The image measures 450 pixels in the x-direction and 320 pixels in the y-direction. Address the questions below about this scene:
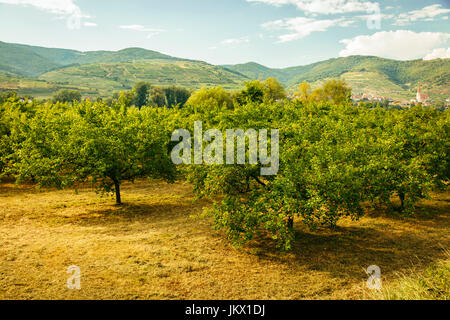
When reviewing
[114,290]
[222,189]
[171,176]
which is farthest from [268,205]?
[171,176]

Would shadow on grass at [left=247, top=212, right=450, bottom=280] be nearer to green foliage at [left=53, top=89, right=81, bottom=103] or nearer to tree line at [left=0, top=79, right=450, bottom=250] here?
tree line at [left=0, top=79, right=450, bottom=250]

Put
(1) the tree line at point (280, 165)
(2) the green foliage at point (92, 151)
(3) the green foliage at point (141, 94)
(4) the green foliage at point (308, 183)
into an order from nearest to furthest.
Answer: (4) the green foliage at point (308, 183), (1) the tree line at point (280, 165), (2) the green foliage at point (92, 151), (3) the green foliage at point (141, 94)

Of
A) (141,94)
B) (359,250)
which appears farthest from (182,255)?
(141,94)

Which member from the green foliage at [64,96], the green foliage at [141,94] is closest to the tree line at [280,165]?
the green foliage at [141,94]

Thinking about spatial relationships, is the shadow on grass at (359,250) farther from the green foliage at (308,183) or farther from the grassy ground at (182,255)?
Result: the green foliage at (308,183)

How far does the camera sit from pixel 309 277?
10945 millimetres

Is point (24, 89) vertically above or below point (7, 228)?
above

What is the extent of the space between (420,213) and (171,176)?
1708cm

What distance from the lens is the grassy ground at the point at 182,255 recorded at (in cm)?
985

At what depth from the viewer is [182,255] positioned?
41.2 ft

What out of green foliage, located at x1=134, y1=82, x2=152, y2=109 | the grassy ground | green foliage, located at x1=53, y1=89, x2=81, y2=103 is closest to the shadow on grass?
the grassy ground

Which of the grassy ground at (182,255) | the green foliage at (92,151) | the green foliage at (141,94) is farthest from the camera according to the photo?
the green foliage at (141,94)
